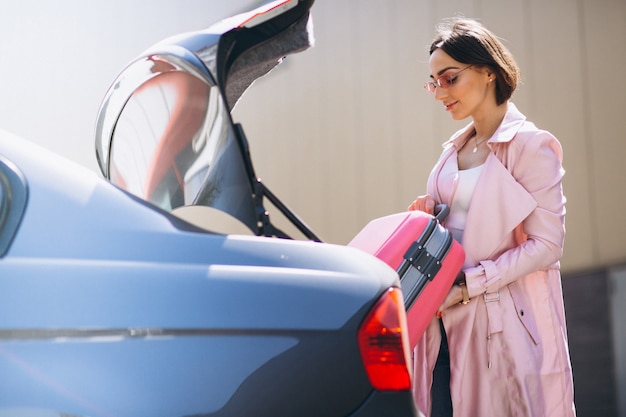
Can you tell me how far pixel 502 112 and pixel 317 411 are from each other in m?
1.81

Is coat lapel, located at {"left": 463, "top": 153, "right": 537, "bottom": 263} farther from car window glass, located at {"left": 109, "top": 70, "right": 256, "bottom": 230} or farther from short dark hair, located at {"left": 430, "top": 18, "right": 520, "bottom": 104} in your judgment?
car window glass, located at {"left": 109, "top": 70, "right": 256, "bottom": 230}

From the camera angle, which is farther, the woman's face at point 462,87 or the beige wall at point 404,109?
the beige wall at point 404,109

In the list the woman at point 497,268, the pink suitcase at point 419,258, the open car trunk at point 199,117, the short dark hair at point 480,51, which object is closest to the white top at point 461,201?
the woman at point 497,268

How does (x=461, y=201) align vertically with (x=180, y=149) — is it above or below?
below

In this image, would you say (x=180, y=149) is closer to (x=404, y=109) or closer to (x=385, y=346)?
(x=385, y=346)

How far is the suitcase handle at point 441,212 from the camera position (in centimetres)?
314

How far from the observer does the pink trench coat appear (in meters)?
2.96

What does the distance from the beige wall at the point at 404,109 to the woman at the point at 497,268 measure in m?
3.30

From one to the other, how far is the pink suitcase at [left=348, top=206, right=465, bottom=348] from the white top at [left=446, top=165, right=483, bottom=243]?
20 cm

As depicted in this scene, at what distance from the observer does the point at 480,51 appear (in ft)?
10.3

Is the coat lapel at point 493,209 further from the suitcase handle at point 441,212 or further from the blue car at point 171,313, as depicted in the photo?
the blue car at point 171,313

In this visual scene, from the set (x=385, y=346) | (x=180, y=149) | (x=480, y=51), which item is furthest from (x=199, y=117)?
(x=480, y=51)

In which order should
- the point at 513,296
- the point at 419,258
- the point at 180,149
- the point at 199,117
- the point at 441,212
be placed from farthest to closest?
the point at 441,212, the point at 513,296, the point at 419,258, the point at 180,149, the point at 199,117

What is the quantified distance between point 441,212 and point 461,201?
0.10 meters
